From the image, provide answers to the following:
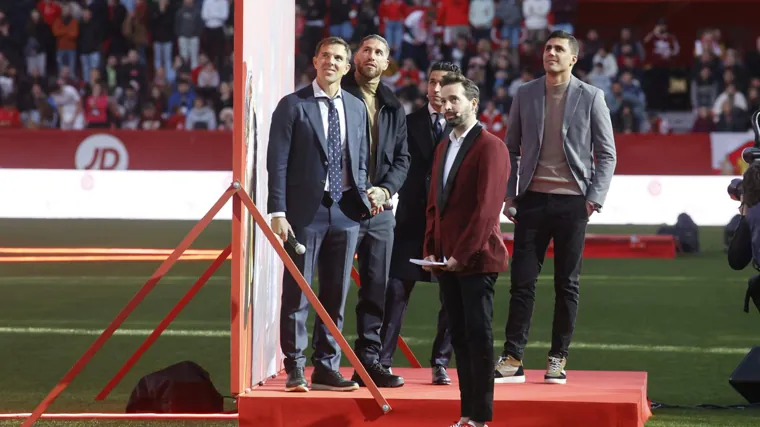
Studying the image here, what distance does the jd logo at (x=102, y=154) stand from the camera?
23516 millimetres

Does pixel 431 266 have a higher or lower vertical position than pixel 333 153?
lower

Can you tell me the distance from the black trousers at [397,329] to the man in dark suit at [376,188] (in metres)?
0.20

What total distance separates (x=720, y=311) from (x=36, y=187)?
12.8 metres

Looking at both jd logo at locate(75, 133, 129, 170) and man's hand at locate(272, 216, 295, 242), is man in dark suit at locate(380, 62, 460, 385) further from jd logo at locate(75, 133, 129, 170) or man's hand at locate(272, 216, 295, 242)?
jd logo at locate(75, 133, 129, 170)

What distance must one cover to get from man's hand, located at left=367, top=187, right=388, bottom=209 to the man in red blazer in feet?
2.79

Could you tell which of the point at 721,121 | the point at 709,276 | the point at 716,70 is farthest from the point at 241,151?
the point at 716,70

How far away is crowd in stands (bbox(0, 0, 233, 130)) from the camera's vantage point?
26.6 m

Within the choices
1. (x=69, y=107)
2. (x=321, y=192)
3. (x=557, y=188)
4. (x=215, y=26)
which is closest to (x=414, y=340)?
(x=557, y=188)

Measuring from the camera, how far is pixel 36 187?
71.8 ft

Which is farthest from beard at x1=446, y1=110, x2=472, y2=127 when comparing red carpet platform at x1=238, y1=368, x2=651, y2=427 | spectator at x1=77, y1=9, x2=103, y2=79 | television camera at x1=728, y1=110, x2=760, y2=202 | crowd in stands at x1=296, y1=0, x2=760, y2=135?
spectator at x1=77, y1=9, x2=103, y2=79

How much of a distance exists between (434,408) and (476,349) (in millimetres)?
628

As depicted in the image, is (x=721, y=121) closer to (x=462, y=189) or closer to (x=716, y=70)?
(x=716, y=70)

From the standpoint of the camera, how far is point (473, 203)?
636cm

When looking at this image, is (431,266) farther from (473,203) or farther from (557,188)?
(557,188)
